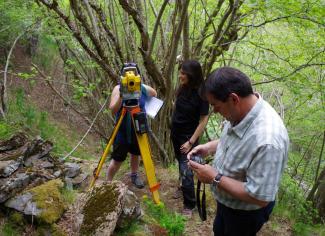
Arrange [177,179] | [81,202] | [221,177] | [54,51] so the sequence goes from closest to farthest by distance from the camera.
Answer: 1. [221,177]
2. [81,202]
3. [177,179]
4. [54,51]

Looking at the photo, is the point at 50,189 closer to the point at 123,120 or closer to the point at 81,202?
the point at 81,202

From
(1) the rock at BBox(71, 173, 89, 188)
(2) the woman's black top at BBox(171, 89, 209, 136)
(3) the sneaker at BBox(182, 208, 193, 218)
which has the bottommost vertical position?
(3) the sneaker at BBox(182, 208, 193, 218)

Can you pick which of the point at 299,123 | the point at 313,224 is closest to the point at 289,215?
the point at 313,224

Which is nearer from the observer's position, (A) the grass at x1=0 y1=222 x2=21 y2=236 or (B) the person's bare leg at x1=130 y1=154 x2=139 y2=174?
(A) the grass at x1=0 y1=222 x2=21 y2=236

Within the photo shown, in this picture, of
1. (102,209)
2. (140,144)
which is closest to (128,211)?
(102,209)

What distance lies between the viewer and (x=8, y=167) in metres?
3.26

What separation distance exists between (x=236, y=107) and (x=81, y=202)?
1.74m

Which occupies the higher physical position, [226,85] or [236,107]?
[226,85]

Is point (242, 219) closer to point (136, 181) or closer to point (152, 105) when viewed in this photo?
point (152, 105)

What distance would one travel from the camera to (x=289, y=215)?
5.02m

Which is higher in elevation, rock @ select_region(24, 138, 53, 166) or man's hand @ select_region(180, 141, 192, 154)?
man's hand @ select_region(180, 141, 192, 154)

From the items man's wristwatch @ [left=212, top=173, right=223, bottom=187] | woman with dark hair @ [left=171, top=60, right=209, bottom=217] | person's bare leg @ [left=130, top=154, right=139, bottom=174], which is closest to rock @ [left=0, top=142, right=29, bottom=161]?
person's bare leg @ [left=130, top=154, right=139, bottom=174]

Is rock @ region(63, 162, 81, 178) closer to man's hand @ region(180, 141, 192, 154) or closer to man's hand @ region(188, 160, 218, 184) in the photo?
man's hand @ region(180, 141, 192, 154)

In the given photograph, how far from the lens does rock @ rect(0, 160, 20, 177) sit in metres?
3.18
